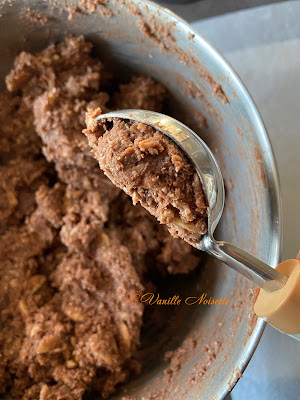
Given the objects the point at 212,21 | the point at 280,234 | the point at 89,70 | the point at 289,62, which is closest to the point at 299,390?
the point at 280,234

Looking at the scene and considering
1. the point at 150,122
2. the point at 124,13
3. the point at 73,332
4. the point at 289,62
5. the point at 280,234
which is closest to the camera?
the point at 150,122

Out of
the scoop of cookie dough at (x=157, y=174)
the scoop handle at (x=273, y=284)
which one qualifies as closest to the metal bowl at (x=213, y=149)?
the scoop handle at (x=273, y=284)

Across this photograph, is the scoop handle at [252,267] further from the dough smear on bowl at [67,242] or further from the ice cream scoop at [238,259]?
the dough smear on bowl at [67,242]

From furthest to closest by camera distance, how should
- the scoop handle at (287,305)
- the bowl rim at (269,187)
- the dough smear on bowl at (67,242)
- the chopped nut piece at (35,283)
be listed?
1. the chopped nut piece at (35,283)
2. the dough smear on bowl at (67,242)
3. the bowl rim at (269,187)
4. the scoop handle at (287,305)

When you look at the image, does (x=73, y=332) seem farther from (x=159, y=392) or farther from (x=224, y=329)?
(x=224, y=329)

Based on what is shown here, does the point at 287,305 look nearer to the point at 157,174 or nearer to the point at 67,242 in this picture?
the point at 157,174

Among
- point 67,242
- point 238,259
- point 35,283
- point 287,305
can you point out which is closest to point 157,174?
point 238,259
